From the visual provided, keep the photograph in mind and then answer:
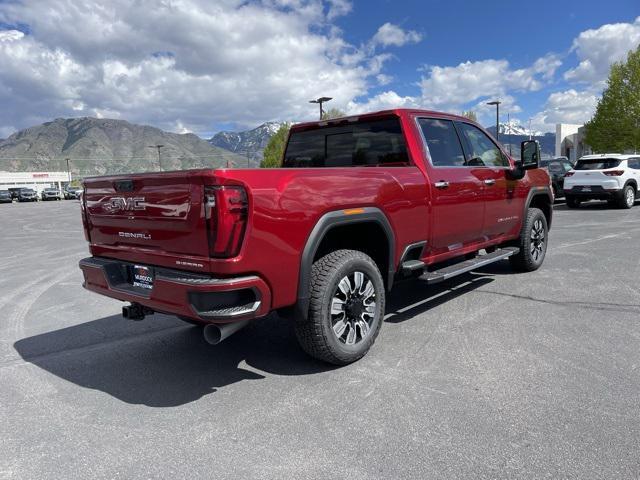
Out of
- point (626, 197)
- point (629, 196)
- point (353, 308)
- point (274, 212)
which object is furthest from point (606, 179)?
point (274, 212)

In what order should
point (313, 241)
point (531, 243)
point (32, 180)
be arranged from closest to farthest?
point (313, 241)
point (531, 243)
point (32, 180)

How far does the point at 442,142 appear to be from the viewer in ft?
16.3

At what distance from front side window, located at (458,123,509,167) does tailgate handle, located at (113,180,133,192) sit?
134 inches

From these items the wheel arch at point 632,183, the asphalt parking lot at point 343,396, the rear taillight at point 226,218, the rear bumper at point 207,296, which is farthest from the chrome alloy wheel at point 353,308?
the wheel arch at point 632,183

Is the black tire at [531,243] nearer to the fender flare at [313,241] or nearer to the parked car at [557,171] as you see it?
the fender flare at [313,241]

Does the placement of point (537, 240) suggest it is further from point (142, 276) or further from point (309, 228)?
point (142, 276)

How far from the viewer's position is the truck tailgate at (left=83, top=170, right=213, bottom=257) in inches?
120

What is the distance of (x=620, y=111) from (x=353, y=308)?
37.0 m

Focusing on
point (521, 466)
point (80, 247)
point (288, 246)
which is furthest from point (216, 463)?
point (80, 247)

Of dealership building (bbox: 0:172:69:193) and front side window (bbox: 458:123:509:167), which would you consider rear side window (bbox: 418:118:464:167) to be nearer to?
front side window (bbox: 458:123:509:167)

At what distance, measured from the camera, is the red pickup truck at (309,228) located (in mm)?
3014

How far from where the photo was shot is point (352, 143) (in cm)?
492

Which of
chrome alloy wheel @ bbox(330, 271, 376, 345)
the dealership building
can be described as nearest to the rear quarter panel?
chrome alloy wheel @ bbox(330, 271, 376, 345)

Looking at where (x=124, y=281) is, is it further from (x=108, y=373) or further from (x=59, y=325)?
(x=59, y=325)
